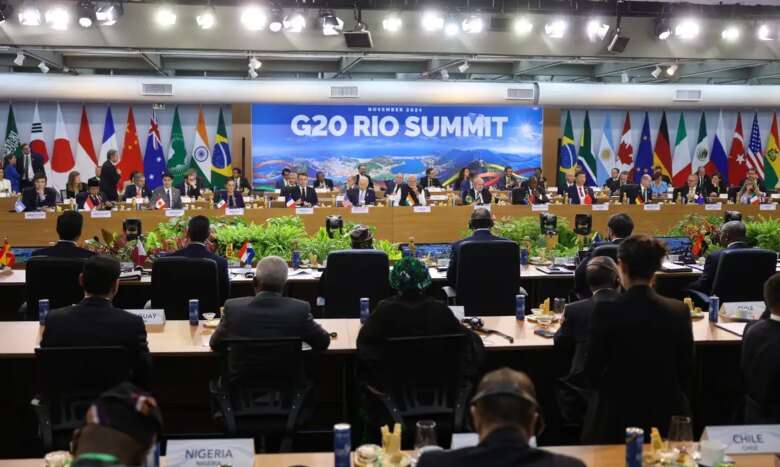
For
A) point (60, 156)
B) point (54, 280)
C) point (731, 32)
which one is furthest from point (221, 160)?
point (54, 280)

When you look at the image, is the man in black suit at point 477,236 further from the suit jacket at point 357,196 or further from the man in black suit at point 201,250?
the suit jacket at point 357,196

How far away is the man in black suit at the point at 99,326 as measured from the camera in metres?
3.44

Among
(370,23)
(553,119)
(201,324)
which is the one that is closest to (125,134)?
(370,23)

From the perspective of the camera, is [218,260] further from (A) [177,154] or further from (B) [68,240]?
(A) [177,154]

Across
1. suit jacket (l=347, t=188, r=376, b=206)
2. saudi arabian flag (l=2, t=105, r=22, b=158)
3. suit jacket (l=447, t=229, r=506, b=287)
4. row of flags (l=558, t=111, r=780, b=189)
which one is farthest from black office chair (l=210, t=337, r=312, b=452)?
row of flags (l=558, t=111, r=780, b=189)

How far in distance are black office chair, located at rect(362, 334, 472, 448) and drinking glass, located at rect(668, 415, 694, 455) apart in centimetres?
104

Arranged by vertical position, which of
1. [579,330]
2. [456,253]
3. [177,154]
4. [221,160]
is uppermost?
[177,154]

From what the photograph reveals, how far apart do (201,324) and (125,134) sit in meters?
11.3

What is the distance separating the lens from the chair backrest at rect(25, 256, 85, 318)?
5.52 metres

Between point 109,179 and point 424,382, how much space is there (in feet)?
37.3

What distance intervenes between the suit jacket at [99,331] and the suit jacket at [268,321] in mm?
339

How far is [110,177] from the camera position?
13.6 m

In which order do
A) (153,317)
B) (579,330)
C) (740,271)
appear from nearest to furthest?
(579,330) < (153,317) < (740,271)

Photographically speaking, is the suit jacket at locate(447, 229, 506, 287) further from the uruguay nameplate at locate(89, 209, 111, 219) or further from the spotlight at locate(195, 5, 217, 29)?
the uruguay nameplate at locate(89, 209, 111, 219)
